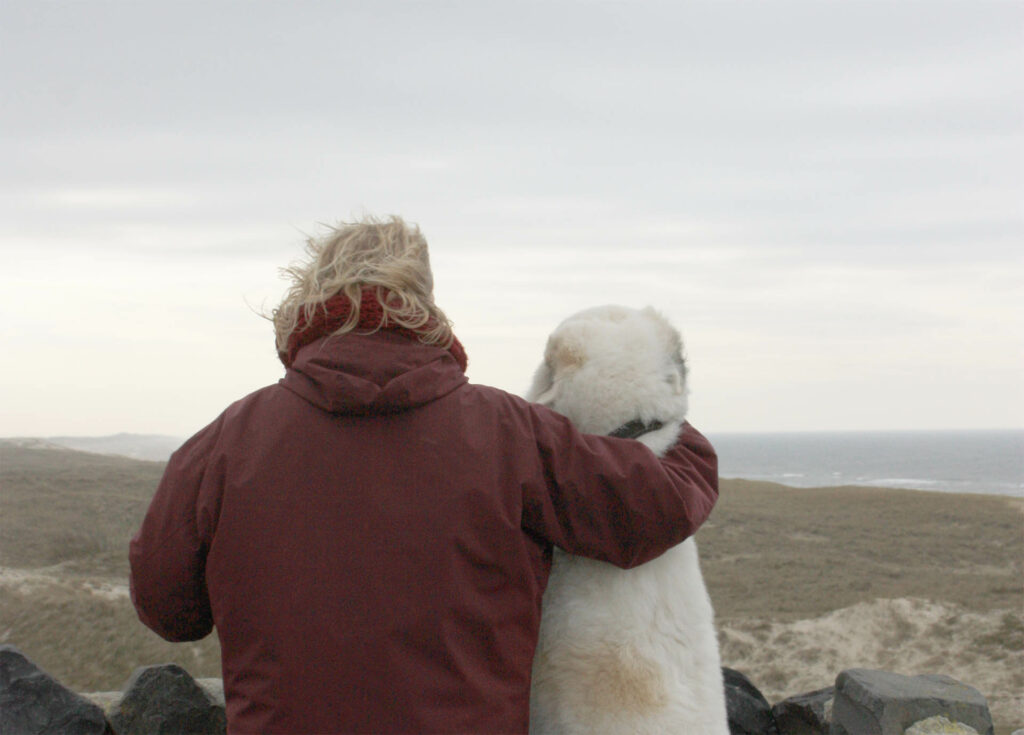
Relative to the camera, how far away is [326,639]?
1855 mm

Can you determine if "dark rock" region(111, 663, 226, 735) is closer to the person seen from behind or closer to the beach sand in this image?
the person seen from behind

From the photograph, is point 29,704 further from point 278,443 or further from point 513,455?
point 513,455

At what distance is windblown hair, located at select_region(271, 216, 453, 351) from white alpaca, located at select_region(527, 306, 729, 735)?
0.52 m

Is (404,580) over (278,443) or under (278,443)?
under

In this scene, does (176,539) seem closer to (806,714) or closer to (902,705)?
(902,705)

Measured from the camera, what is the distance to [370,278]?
191cm

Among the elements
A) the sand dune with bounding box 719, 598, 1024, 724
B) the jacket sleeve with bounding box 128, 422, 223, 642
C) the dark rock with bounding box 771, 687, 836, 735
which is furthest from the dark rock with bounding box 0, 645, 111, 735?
the sand dune with bounding box 719, 598, 1024, 724

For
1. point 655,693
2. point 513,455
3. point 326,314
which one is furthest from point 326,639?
point 655,693

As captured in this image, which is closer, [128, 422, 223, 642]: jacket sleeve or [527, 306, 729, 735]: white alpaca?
[128, 422, 223, 642]: jacket sleeve

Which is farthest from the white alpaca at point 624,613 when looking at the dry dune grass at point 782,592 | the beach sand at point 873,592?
the beach sand at point 873,592

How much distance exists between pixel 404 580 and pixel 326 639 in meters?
0.22

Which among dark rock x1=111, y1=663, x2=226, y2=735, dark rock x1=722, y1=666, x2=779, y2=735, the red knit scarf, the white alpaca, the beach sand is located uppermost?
the red knit scarf

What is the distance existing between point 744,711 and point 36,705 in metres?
3.52

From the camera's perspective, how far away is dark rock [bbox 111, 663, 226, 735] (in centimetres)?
378
